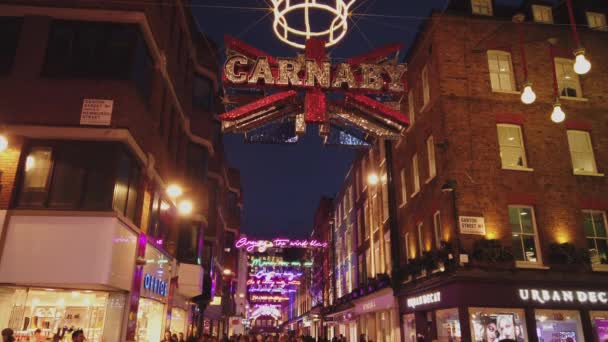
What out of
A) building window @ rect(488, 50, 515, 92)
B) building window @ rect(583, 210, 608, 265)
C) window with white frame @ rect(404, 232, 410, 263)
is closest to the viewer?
building window @ rect(583, 210, 608, 265)

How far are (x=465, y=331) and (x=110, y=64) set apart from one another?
1512 cm

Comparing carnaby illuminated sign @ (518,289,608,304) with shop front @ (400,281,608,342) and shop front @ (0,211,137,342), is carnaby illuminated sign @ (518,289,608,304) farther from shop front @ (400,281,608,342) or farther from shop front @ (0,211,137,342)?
shop front @ (0,211,137,342)

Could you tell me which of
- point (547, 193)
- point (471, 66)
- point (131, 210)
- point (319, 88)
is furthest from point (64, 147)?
point (547, 193)

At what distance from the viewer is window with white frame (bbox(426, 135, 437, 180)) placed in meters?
20.9

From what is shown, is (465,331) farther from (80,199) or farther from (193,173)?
(193,173)

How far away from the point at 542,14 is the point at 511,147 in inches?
282

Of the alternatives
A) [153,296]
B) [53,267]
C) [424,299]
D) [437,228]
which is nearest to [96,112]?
[53,267]

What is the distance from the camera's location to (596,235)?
18922mm

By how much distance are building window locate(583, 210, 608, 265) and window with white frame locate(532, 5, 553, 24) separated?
9.08 m

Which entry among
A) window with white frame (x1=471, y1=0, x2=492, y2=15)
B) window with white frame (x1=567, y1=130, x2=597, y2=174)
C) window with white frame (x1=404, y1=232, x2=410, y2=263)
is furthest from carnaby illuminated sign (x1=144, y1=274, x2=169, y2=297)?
window with white frame (x1=471, y1=0, x2=492, y2=15)

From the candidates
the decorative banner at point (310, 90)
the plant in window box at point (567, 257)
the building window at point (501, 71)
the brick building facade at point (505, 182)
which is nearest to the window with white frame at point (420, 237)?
the brick building facade at point (505, 182)

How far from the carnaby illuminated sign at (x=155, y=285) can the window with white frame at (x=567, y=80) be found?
1895 centimetres

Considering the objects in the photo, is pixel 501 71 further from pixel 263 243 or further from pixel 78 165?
pixel 263 243

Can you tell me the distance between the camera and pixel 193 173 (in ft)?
83.8
